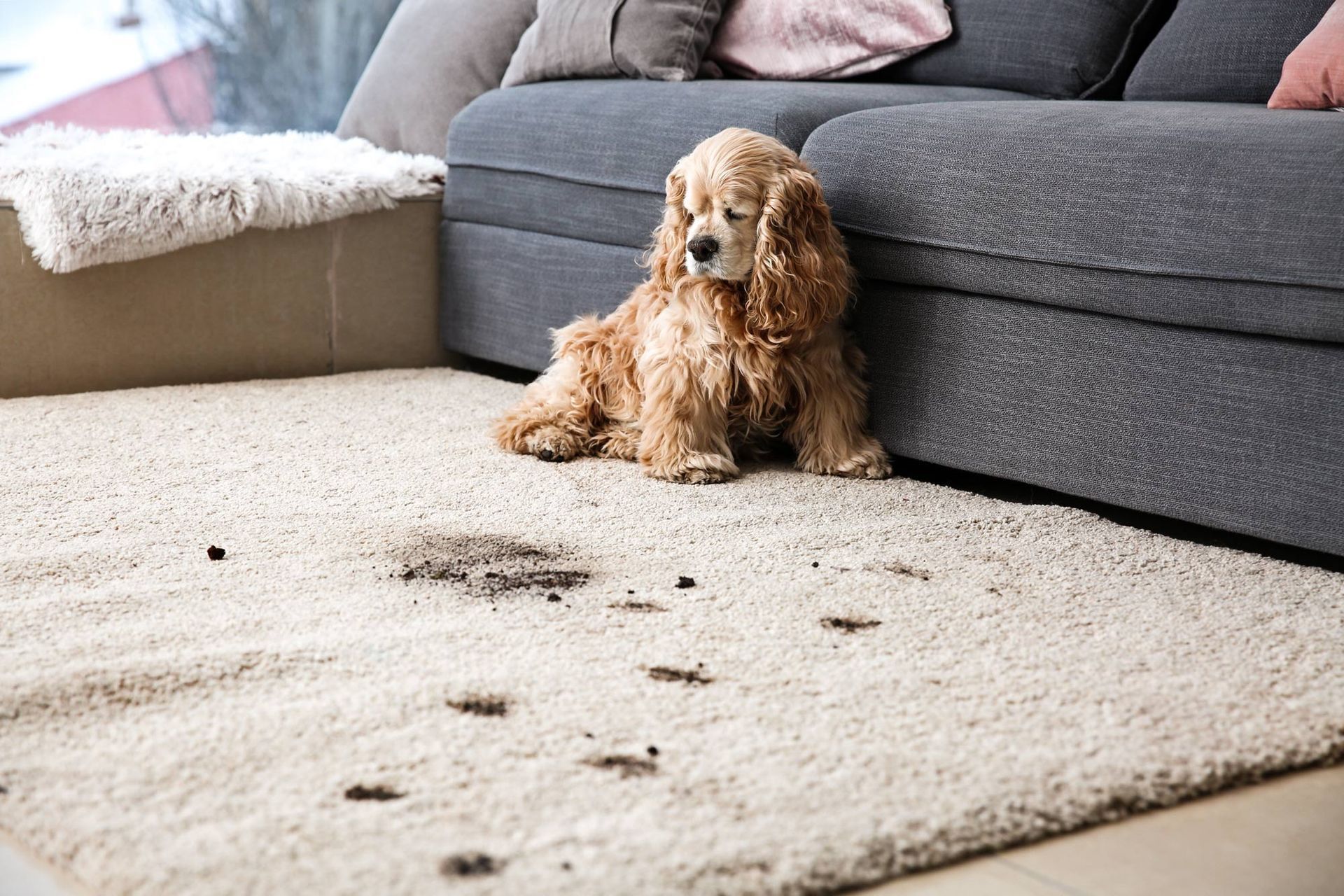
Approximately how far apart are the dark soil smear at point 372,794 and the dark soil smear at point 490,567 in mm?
489

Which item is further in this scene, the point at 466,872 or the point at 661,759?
the point at 661,759

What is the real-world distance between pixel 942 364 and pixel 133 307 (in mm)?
1681

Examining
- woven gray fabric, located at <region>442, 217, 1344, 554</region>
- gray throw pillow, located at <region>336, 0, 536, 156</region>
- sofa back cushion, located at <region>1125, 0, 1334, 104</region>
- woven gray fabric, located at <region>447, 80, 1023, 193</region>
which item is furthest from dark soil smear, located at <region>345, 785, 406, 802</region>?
gray throw pillow, located at <region>336, 0, 536, 156</region>

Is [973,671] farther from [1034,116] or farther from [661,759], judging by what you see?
[1034,116]

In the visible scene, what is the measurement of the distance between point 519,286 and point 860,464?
40.7 inches

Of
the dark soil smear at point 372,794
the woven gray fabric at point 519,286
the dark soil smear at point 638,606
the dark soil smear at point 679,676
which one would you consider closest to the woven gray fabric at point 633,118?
the woven gray fabric at point 519,286

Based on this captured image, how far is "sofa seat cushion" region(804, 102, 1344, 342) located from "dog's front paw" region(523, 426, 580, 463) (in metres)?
A: 0.58

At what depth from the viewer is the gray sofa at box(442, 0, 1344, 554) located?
1.74 meters

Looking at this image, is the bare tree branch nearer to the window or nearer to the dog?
the window

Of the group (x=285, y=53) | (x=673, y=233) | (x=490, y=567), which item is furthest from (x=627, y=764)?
(x=285, y=53)

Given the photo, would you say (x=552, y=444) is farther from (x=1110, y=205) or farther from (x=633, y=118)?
(x=1110, y=205)

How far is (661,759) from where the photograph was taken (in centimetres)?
→ 116

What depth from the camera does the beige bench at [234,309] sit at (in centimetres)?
271

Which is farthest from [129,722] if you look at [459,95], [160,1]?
[160,1]
